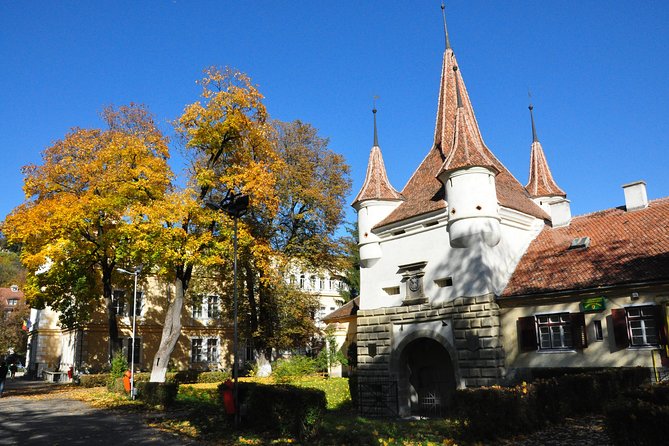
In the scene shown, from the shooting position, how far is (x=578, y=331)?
57.6 ft

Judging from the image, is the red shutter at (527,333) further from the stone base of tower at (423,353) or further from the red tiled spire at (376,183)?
the red tiled spire at (376,183)

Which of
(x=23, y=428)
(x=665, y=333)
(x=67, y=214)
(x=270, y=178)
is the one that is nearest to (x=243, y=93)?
(x=270, y=178)

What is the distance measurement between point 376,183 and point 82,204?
1460 cm

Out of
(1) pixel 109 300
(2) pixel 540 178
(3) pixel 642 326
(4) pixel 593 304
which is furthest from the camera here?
(1) pixel 109 300

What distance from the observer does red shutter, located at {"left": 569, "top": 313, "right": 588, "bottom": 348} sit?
17.3 m

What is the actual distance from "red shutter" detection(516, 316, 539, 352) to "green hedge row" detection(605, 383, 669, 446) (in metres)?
10.2

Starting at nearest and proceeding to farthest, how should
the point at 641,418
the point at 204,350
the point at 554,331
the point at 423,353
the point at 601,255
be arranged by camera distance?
the point at 641,418
the point at 554,331
the point at 601,255
the point at 423,353
the point at 204,350

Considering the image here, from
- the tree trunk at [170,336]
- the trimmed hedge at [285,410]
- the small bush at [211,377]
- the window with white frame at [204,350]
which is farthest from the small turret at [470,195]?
the window with white frame at [204,350]

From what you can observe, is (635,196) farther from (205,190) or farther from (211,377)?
(211,377)

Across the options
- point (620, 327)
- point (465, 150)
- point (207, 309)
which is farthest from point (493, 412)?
point (207, 309)

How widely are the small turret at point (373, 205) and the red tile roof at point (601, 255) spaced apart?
636 centimetres

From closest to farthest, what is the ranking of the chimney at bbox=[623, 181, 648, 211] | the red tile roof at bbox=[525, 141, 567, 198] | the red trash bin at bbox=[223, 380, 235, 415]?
the red trash bin at bbox=[223, 380, 235, 415] → the chimney at bbox=[623, 181, 648, 211] → the red tile roof at bbox=[525, 141, 567, 198]

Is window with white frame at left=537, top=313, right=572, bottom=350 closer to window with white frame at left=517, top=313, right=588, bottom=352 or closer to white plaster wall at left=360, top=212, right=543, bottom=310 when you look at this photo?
window with white frame at left=517, top=313, right=588, bottom=352

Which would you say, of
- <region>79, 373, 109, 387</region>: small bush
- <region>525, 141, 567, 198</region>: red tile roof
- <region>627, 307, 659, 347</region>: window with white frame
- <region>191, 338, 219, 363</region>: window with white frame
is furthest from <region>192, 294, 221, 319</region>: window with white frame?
<region>627, 307, 659, 347</region>: window with white frame
